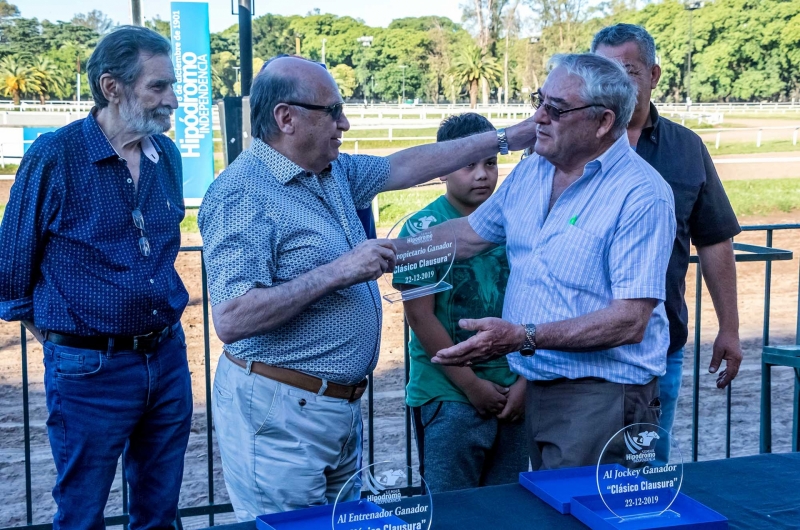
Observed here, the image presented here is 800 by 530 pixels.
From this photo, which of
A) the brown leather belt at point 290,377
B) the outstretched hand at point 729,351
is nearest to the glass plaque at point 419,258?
the brown leather belt at point 290,377

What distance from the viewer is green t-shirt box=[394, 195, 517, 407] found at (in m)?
2.72

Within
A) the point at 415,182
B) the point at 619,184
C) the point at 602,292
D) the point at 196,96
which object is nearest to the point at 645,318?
the point at 602,292

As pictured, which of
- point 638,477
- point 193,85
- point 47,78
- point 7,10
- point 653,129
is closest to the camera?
point 638,477

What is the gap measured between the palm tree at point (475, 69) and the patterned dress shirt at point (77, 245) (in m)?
45.0

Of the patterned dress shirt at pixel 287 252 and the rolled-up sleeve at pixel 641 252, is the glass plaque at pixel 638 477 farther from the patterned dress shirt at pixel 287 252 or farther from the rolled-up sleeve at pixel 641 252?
the patterned dress shirt at pixel 287 252

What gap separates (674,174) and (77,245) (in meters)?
2.04

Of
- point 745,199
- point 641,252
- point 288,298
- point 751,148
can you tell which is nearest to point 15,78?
point 751,148

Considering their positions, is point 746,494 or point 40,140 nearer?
point 746,494

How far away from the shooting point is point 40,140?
101 inches

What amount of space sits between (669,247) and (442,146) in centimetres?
91

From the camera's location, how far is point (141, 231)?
8.66 ft

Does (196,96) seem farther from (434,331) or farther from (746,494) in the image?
(746,494)

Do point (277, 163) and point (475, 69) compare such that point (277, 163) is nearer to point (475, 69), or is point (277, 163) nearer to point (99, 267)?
point (99, 267)

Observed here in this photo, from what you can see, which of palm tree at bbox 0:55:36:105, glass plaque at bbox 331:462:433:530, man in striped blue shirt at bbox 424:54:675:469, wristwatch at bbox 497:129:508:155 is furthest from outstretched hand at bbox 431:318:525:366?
palm tree at bbox 0:55:36:105
